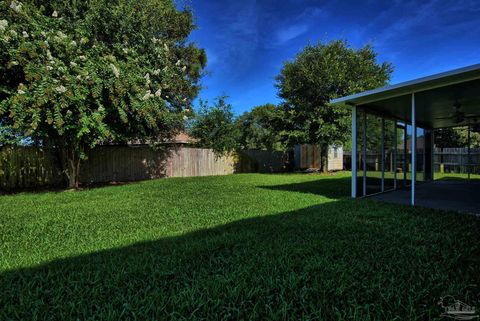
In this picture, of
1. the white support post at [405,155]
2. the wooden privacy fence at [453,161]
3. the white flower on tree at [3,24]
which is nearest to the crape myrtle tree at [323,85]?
the white support post at [405,155]

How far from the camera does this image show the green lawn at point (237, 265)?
1822 millimetres

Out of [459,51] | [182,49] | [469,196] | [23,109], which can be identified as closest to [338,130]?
[459,51]

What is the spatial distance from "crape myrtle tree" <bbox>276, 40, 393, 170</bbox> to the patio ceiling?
198 inches

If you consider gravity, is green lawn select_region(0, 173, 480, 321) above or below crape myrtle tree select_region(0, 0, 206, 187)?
below

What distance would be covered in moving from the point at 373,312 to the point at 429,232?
7.59 feet

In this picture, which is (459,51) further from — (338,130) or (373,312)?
(373,312)

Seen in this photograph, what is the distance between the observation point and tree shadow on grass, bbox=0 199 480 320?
1.79 m

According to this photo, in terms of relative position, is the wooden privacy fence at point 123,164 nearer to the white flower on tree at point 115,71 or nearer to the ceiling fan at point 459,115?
the white flower on tree at point 115,71

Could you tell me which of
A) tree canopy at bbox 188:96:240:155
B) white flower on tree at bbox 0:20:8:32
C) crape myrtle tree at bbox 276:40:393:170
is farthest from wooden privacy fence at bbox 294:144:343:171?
white flower on tree at bbox 0:20:8:32

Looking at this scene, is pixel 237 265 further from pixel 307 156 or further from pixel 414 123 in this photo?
pixel 307 156

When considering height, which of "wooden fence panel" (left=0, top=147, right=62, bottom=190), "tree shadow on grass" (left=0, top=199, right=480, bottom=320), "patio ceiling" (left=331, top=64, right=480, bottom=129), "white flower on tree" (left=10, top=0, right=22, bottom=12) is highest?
"white flower on tree" (left=10, top=0, right=22, bottom=12)

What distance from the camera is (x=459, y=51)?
8.03m

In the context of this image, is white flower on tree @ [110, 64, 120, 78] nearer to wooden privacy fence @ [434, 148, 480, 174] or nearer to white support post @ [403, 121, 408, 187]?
white support post @ [403, 121, 408, 187]

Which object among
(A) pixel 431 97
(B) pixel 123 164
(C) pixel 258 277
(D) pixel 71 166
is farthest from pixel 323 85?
(C) pixel 258 277
